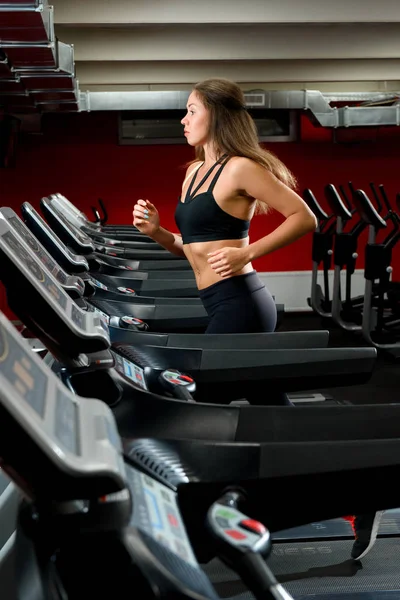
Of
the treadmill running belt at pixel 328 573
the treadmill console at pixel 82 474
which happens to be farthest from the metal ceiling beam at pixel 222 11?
the treadmill console at pixel 82 474

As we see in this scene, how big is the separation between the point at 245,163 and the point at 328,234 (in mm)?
5277

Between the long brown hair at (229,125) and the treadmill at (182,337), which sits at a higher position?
the long brown hair at (229,125)

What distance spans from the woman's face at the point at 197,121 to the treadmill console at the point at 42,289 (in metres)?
1.04

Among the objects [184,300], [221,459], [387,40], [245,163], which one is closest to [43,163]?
[387,40]

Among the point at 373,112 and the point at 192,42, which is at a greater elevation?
the point at 192,42

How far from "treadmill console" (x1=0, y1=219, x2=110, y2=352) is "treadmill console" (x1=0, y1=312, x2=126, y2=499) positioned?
573mm

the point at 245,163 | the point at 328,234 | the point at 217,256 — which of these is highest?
the point at 245,163

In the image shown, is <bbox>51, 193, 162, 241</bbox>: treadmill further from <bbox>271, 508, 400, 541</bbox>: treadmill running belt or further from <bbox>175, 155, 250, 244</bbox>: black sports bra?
<bbox>271, 508, 400, 541</bbox>: treadmill running belt

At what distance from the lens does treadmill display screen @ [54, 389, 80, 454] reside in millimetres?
876

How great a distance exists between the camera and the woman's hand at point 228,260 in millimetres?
2477

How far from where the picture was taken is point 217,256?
8.13 feet

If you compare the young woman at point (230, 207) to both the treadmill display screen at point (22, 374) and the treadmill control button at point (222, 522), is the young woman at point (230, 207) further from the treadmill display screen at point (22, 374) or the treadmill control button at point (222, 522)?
the treadmill control button at point (222, 522)

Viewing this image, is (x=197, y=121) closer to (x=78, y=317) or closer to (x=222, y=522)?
(x=78, y=317)

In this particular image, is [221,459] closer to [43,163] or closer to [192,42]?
[192,42]
